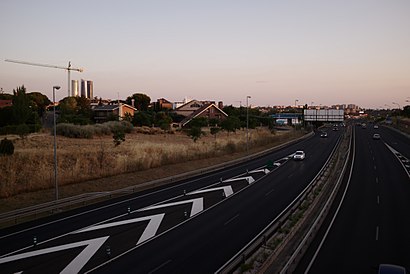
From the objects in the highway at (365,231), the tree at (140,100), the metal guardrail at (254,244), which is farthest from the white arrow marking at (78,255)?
the tree at (140,100)

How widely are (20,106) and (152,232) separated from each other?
46.4 metres

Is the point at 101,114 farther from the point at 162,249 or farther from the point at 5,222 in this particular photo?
the point at 162,249

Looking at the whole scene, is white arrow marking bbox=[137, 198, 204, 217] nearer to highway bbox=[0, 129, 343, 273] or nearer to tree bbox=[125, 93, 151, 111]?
highway bbox=[0, 129, 343, 273]

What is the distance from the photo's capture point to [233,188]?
29.5 m

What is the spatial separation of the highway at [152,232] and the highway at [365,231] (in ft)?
11.2

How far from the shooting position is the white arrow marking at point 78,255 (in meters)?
14.3

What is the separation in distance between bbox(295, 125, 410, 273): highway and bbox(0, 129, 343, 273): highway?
341 centimetres

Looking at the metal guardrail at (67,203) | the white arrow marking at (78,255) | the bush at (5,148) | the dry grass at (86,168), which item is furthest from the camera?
the bush at (5,148)

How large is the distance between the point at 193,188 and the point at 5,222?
14108mm

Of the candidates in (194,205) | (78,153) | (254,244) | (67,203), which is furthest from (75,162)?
(254,244)

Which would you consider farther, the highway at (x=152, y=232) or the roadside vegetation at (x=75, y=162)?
the roadside vegetation at (x=75, y=162)

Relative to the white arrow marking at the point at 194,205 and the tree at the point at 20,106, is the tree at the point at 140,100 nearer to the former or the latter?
the tree at the point at 20,106

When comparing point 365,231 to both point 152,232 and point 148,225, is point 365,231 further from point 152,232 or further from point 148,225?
point 148,225

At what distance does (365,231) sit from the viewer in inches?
717
